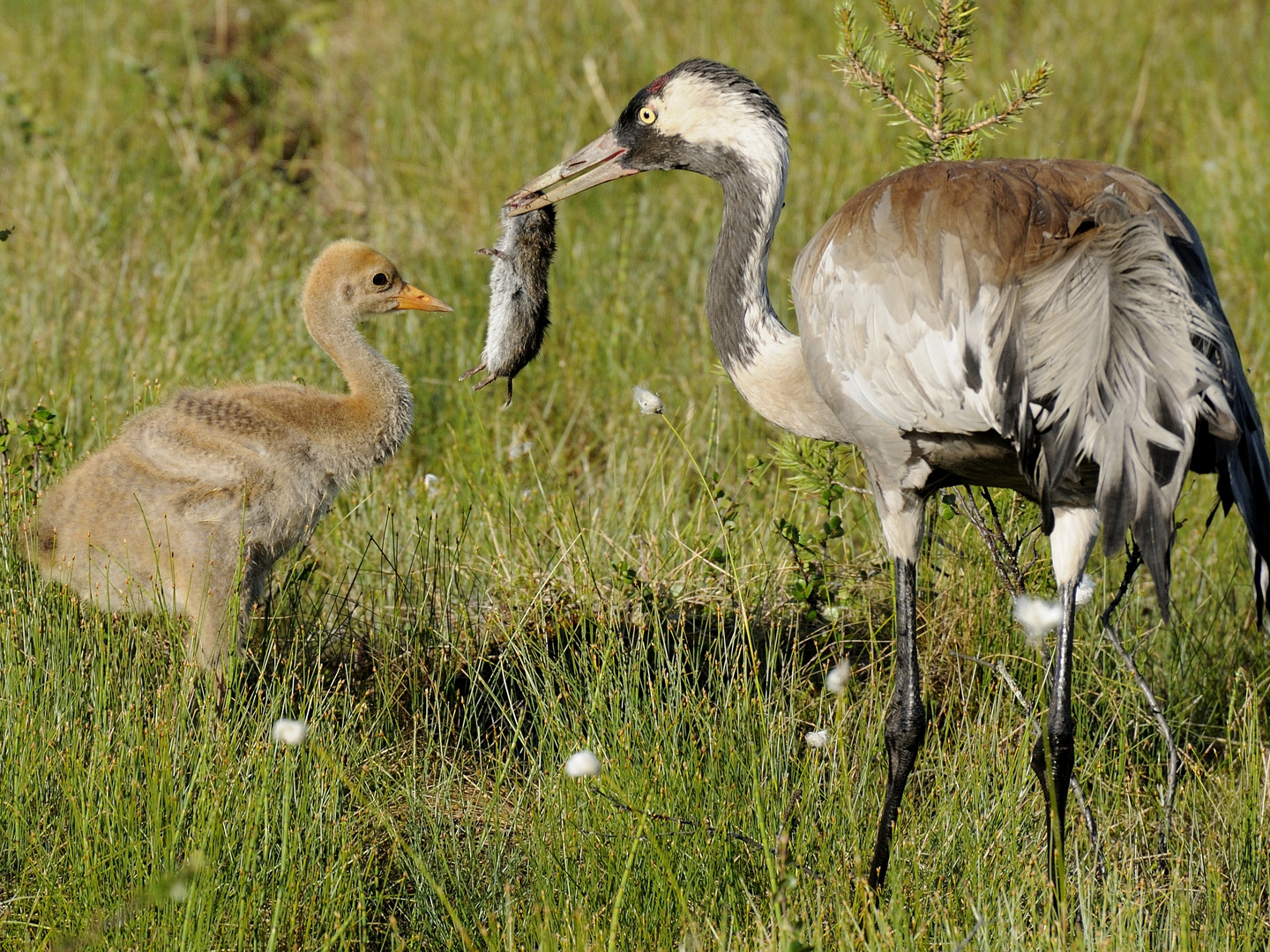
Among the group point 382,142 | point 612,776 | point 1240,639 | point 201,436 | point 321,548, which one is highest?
point 382,142

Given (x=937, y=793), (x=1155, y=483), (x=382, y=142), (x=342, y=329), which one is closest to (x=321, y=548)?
(x=342, y=329)

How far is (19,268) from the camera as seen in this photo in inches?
229

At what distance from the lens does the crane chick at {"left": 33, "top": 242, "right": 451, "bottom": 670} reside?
365 cm

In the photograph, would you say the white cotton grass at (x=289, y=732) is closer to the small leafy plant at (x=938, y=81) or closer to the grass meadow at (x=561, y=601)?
the grass meadow at (x=561, y=601)

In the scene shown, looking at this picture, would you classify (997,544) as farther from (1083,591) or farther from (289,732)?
(289,732)

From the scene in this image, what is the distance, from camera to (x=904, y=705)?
3402 mm

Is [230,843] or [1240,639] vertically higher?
[230,843]

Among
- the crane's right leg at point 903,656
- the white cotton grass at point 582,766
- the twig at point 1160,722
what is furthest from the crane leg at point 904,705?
the white cotton grass at point 582,766

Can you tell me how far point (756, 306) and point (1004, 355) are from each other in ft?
2.65

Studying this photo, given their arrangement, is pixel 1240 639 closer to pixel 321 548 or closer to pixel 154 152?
pixel 321 548

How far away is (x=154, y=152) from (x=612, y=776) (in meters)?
5.24

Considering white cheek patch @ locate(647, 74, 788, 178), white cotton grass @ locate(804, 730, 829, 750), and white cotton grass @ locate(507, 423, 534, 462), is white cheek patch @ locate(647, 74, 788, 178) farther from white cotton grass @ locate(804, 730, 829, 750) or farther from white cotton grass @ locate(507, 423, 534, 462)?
white cotton grass @ locate(804, 730, 829, 750)

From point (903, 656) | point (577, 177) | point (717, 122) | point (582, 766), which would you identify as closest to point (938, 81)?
point (717, 122)

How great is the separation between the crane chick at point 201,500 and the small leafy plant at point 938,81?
168cm
